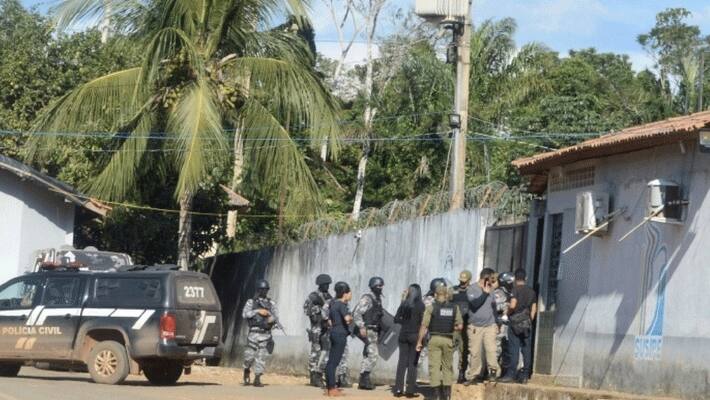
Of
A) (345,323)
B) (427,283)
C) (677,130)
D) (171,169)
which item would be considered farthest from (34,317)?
(677,130)

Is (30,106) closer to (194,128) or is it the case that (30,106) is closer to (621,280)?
(194,128)

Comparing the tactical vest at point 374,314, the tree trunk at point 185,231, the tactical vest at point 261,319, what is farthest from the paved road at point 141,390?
the tree trunk at point 185,231

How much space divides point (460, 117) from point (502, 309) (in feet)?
16.4

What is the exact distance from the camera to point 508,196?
20797 mm

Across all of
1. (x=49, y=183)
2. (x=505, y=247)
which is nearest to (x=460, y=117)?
(x=505, y=247)

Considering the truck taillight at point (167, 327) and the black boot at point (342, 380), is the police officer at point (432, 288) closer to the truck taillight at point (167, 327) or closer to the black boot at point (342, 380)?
the black boot at point (342, 380)

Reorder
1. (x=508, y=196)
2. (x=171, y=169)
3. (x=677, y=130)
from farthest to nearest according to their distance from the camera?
(x=171, y=169) < (x=508, y=196) < (x=677, y=130)

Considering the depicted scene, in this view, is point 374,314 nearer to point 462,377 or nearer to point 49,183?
point 462,377

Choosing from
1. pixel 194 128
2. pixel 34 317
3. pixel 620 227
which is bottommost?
pixel 34 317

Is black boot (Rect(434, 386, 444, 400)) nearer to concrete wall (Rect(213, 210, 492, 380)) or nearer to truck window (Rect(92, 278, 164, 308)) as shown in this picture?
concrete wall (Rect(213, 210, 492, 380))

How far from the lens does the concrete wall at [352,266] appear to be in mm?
21906

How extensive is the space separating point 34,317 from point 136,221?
36.3 feet

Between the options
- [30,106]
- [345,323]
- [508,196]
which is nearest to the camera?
[345,323]

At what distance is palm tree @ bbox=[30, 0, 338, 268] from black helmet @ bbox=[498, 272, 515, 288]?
795 cm
